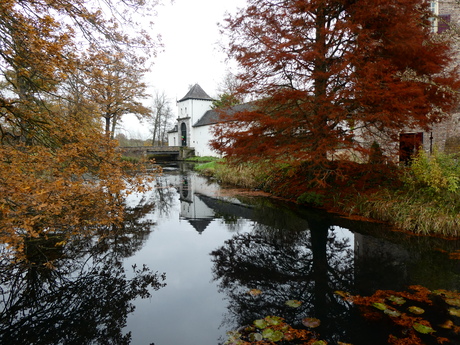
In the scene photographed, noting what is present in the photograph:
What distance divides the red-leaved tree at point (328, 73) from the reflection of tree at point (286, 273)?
6.77 feet

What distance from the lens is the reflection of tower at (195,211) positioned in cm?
810

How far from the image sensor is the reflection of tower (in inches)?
319

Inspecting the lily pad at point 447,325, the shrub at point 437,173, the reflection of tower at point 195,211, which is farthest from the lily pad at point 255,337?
the shrub at point 437,173

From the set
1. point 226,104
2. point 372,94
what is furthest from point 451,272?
point 226,104

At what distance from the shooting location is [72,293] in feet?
13.9

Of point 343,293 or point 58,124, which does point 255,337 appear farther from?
point 58,124

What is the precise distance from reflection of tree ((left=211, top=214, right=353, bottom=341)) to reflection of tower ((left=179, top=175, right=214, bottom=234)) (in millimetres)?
1447

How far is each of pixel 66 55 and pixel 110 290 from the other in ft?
12.0

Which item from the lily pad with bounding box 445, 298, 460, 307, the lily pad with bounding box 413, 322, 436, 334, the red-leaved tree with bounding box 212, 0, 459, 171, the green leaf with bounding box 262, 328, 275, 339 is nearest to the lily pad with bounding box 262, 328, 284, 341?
the green leaf with bounding box 262, 328, 275, 339

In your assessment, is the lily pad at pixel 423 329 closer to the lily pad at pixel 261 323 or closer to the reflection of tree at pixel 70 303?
the lily pad at pixel 261 323

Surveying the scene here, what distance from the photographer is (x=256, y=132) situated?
8.09 m

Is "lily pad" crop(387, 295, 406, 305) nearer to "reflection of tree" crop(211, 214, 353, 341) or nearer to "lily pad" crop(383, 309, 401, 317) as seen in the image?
"lily pad" crop(383, 309, 401, 317)

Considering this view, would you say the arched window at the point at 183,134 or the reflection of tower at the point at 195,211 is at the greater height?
the arched window at the point at 183,134

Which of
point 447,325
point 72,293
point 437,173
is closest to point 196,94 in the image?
point 437,173
